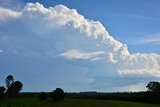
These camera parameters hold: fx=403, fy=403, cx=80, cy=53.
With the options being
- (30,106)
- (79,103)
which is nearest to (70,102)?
(79,103)

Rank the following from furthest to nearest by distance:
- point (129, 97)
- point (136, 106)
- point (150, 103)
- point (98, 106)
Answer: point (129, 97) → point (150, 103) → point (136, 106) → point (98, 106)

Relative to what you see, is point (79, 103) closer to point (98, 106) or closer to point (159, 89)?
point (98, 106)

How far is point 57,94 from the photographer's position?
172 metres

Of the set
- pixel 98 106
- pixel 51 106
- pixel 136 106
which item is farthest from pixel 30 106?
pixel 136 106

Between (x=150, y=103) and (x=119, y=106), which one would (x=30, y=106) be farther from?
(x=150, y=103)

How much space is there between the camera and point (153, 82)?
17912cm

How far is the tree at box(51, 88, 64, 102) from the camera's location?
17012 cm

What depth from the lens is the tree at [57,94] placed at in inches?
6698

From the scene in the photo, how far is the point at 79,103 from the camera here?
506 ft

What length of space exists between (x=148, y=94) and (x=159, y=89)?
18.9ft

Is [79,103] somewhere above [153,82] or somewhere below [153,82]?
below

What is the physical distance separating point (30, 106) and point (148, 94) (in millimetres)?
54131

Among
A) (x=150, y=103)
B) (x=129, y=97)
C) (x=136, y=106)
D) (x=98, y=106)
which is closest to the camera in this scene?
(x=98, y=106)

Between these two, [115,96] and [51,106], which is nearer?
[51,106]
